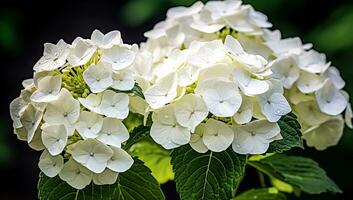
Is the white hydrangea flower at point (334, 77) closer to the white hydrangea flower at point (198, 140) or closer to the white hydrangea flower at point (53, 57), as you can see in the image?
the white hydrangea flower at point (198, 140)

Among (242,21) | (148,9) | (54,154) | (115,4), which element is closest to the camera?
(54,154)

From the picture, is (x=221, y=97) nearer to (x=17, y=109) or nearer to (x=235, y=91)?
(x=235, y=91)

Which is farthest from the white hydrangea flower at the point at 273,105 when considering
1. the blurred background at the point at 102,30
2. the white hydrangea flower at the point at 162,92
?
the blurred background at the point at 102,30

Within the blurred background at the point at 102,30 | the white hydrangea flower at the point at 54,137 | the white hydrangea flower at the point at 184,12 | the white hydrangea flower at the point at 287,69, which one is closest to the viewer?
the white hydrangea flower at the point at 54,137

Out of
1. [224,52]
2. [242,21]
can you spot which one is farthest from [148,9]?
[224,52]

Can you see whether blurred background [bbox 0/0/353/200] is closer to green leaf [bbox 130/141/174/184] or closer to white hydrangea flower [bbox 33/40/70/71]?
green leaf [bbox 130/141/174/184]

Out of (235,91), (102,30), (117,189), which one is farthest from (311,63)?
(102,30)

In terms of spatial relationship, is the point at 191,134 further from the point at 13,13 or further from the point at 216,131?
the point at 13,13
